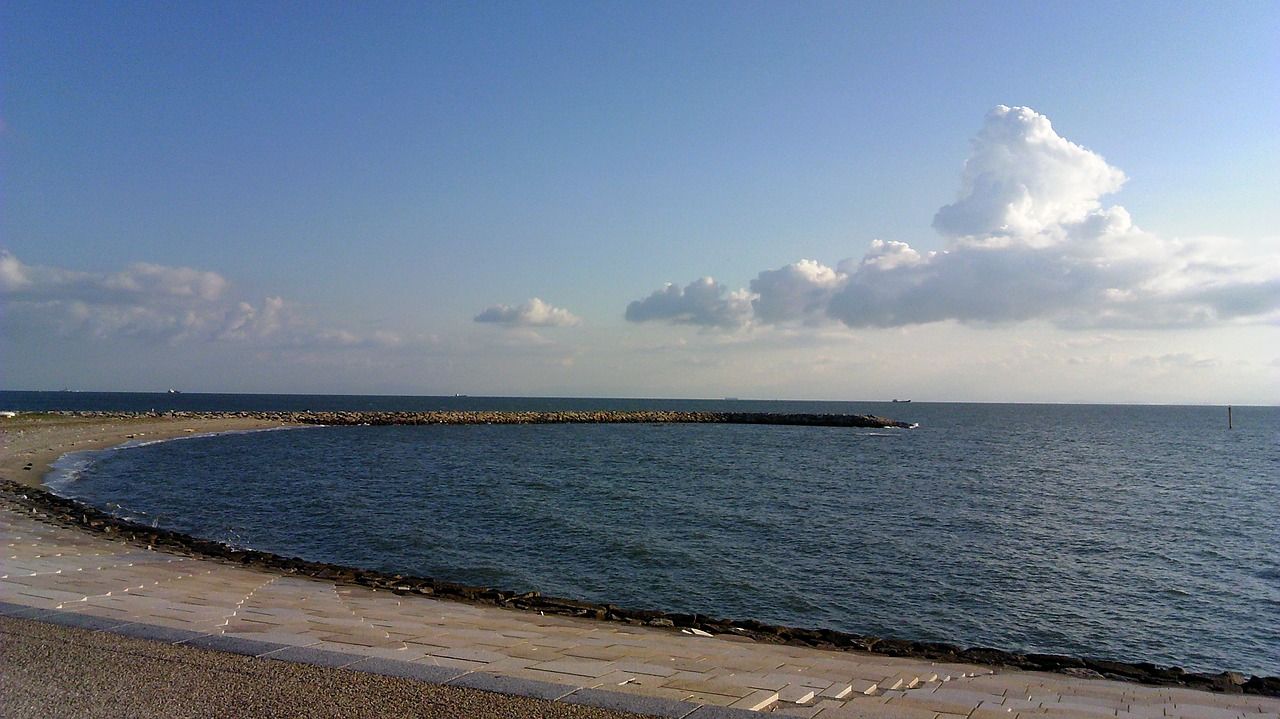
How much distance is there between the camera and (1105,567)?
23016mm

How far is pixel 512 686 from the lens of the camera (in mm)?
7250

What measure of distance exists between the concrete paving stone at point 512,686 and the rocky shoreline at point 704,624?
7.44 meters

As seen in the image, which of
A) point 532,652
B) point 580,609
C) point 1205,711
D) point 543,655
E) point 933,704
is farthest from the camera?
point 580,609

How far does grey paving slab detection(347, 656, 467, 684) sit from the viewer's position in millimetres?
7492

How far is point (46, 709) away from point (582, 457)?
51567mm

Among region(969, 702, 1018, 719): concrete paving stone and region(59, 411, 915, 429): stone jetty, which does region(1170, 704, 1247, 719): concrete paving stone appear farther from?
region(59, 411, 915, 429): stone jetty

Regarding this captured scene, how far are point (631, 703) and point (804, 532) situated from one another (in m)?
21.3

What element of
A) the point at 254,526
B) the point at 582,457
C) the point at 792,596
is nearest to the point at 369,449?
the point at 582,457

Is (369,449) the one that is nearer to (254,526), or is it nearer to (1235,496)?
(254,526)

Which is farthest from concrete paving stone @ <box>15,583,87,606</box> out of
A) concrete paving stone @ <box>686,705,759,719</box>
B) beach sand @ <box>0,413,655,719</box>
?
concrete paving stone @ <box>686,705,759,719</box>

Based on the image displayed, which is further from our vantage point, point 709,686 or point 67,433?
point 67,433

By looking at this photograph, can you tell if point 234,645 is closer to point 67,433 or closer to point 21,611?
point 21,611

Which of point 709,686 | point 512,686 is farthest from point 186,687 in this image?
point 709,686

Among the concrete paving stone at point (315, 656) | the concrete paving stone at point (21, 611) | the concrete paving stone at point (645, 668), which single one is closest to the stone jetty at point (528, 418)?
the concrete paving stone at point (21, 611)
